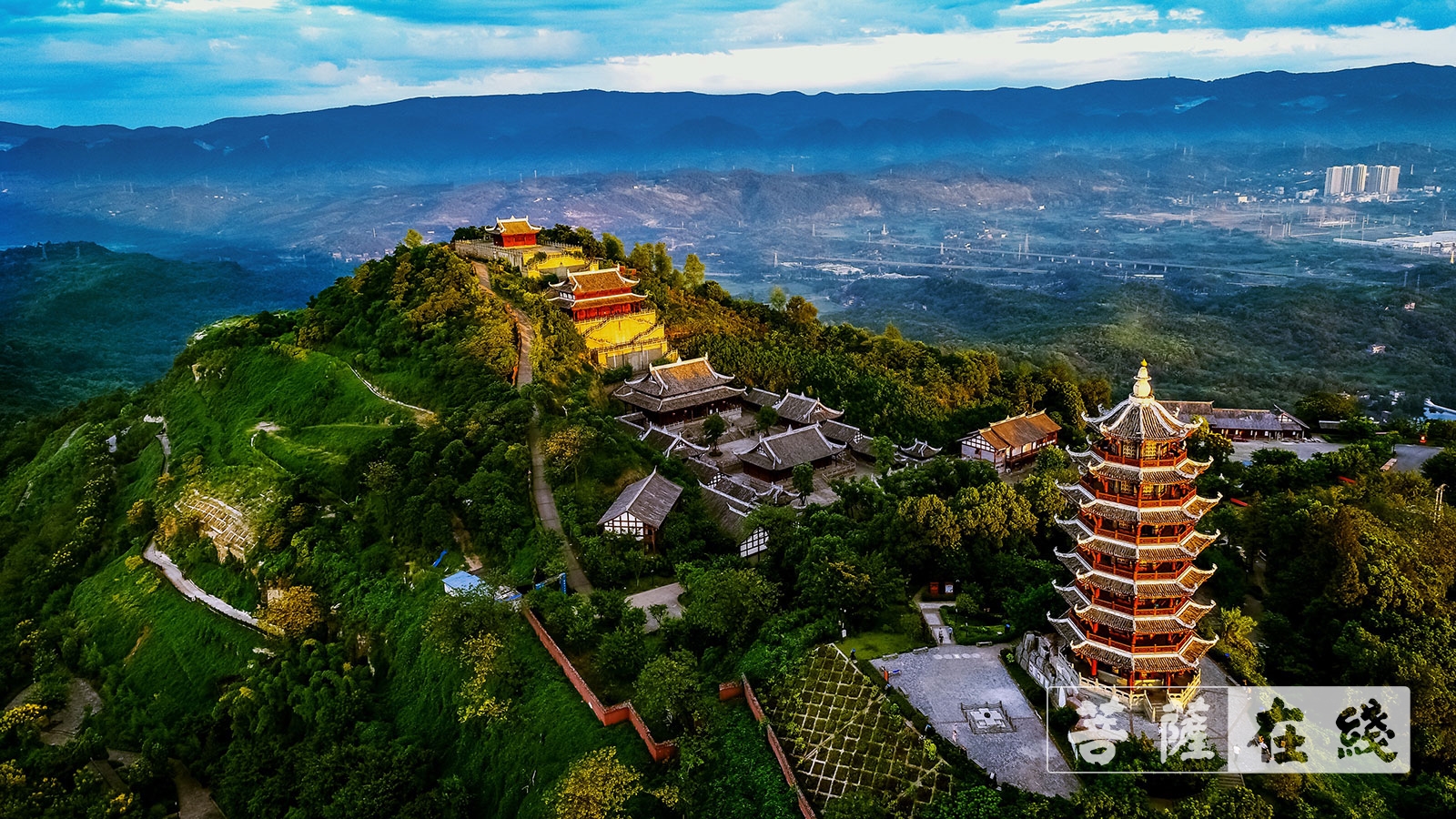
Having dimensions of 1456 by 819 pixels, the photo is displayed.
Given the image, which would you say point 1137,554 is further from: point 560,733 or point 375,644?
point 375,644

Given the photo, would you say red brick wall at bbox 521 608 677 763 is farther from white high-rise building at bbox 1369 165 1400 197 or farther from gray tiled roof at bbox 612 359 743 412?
white high-rise building at bbox 1369 165 1400 197

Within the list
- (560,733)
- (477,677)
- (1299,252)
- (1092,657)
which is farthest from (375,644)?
(1299,252)

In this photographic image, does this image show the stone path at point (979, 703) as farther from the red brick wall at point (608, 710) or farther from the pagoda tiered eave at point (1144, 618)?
the red brick wall at point (608, 710)

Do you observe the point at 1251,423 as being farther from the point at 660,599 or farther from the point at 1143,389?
the point at 660,599

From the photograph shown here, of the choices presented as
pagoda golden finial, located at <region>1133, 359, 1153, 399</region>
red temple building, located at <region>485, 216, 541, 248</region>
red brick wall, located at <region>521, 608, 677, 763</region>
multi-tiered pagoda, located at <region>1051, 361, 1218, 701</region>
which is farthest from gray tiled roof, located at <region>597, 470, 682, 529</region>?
red temple building, located at <region>485, 216, 541, 248</region>


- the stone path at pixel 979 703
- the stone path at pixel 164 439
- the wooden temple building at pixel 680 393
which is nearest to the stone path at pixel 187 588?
the stone path at pixel 164 439

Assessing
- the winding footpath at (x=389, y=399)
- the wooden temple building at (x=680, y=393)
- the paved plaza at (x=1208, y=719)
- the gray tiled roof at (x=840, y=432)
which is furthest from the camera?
the wooden temple building at (x=680, y=393)

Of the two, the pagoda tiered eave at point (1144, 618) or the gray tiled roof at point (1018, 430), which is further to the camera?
the gray tiled roof at point (1018, 430)

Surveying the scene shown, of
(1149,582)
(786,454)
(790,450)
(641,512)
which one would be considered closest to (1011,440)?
(790,450)
